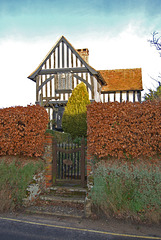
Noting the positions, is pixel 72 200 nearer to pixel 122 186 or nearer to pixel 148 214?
pixel 122 186

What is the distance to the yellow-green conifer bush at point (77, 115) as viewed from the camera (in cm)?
1389

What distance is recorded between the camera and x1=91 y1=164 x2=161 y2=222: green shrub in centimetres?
540

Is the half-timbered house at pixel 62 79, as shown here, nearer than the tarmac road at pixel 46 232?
No

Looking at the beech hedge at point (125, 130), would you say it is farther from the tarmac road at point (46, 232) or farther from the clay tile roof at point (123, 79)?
the clay tile roof at point (123, 79)

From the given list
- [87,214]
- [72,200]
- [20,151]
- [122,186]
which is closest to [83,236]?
[87,214]

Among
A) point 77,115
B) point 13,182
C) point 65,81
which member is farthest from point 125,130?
point 65,81

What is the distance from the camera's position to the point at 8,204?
605cm

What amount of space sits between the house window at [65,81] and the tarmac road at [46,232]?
13914 mm

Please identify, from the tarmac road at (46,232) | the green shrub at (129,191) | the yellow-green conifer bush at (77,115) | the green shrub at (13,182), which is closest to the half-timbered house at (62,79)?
the yellow-green conifer bush at (77,115)

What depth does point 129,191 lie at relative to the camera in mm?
5688

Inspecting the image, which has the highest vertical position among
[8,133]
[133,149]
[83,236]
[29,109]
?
[29,109]

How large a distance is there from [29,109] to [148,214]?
15.2 ft

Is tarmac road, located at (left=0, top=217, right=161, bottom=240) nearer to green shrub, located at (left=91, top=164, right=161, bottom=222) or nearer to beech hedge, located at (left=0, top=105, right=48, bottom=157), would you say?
green shrub, located at (left=91, top=164, right=161, bottom=222)

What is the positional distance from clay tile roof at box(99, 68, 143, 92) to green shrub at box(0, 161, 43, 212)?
14.3 m
